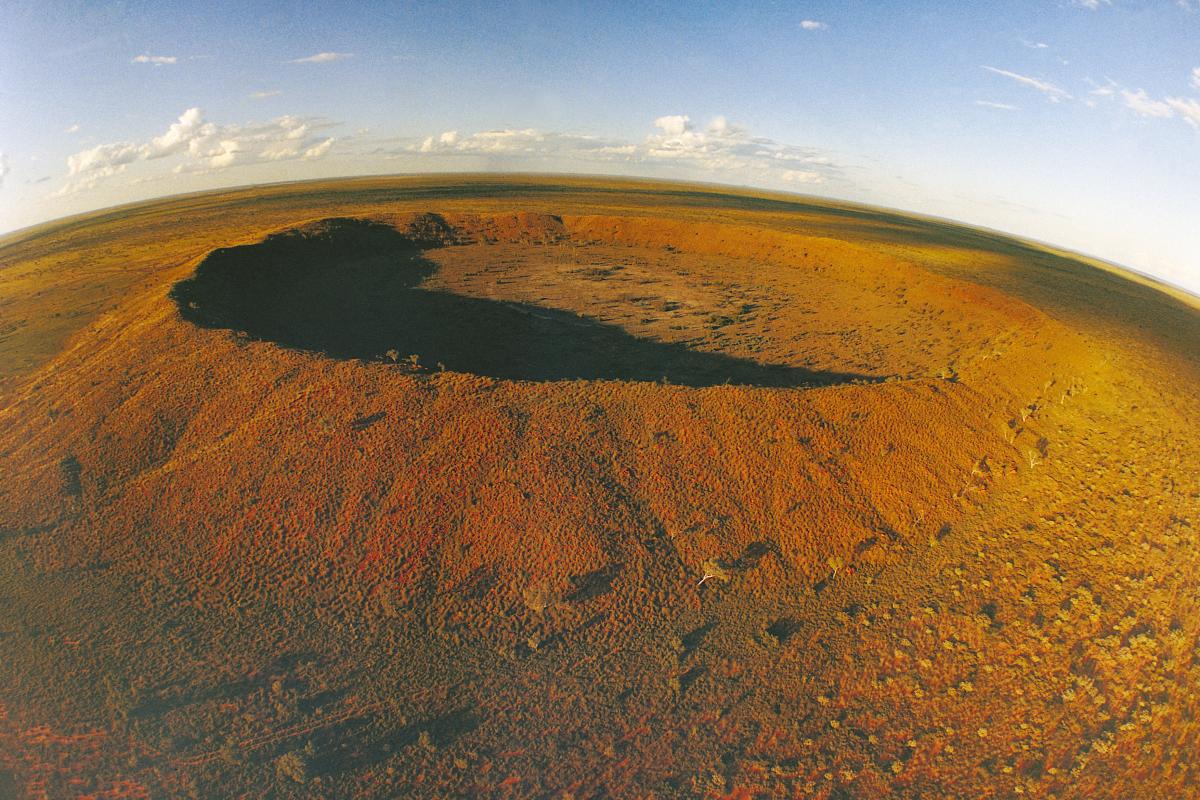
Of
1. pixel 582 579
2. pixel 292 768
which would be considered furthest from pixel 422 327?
pixel 292 768

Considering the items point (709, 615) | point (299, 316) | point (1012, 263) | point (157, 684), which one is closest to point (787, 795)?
point (709, 615)

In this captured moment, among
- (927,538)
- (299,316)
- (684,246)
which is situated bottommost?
(927,538)

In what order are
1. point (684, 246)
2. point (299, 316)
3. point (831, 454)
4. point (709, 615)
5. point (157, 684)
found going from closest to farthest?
point (157, 684) → point (709, 615) → point (831, 454) → point (299, 316) → point (684, 246)

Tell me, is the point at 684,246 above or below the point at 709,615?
above

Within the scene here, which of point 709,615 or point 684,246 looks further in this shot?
point 684,246

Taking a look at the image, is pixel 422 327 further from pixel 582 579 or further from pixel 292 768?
pixel 292 768

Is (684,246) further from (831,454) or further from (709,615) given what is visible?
(709,615)
